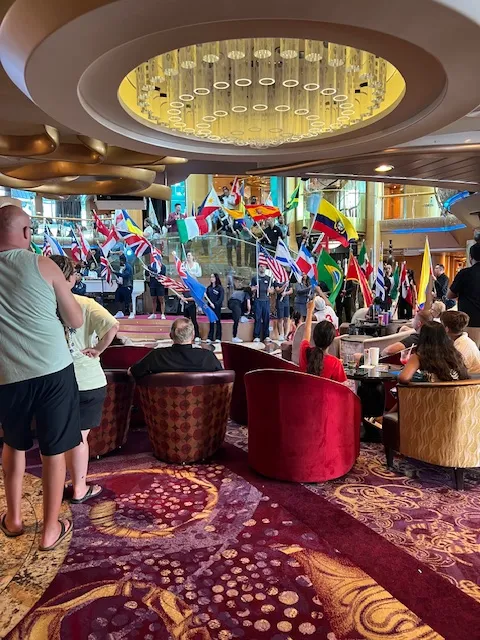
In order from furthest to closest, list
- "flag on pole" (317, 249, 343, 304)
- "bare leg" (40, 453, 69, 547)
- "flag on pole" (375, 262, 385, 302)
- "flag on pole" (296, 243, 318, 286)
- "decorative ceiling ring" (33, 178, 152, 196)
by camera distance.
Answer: "flag on pole" (375, 262, 385, 302) < "flag on pole" (296, 243, 318, 286) < "flag on pole" (317, 249, 343, 304) < "decorative ceiling ring" (33, 178, 152, 196) < "bare leg" (40, 453, 69, 547)

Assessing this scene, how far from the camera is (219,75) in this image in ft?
12.2

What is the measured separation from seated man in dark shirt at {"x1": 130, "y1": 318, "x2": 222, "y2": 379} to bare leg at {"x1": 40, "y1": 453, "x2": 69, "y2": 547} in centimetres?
126

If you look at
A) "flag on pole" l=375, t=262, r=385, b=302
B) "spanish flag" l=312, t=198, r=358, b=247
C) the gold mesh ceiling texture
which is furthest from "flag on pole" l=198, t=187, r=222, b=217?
the gold mesh ceiling texture

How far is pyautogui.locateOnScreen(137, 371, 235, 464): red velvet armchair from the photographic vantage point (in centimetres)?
367

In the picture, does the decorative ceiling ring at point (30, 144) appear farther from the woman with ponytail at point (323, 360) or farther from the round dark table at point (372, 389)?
the round dark table at point (372, 389)

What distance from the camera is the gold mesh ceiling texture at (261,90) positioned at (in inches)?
135

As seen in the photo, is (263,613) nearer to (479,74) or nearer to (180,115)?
(479,74)

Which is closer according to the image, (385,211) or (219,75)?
(219,75)

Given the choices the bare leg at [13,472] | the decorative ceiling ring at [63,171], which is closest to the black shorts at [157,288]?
the decorative ceiling ring at [63,171]

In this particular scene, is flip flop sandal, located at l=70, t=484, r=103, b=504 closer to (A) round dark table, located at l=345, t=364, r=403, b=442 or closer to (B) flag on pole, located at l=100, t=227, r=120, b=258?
(A) round dark table, located at l=345, t=364, r=403, b=442

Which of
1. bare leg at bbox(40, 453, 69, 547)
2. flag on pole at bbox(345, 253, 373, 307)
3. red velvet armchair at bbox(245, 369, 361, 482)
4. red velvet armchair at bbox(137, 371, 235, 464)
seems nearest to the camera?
bare leg at bbox(40, 453, 69, 547)

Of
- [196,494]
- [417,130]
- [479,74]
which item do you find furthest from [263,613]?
[417,130]

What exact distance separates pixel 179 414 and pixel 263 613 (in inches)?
68.7

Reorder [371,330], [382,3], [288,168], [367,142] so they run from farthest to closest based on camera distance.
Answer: [371,330]
[288,168]
[367,142]
[382,3]
